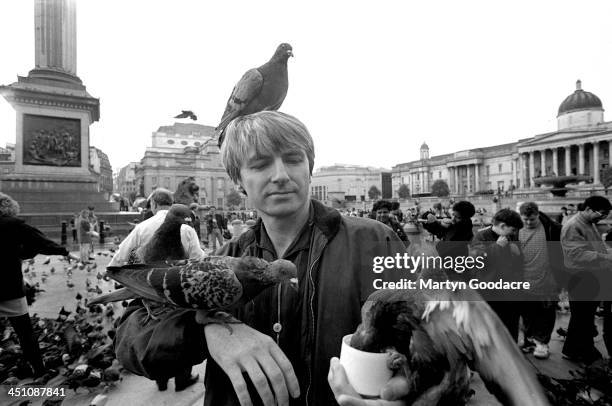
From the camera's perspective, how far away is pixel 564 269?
4.20 m

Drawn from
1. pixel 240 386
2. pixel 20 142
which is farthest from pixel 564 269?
pixel 20 142

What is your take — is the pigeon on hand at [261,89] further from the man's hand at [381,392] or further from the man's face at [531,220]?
the man's face at [531,220]

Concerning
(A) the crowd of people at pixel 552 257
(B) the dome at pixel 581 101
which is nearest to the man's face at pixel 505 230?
(A) the crowd of people at pixel 552 257

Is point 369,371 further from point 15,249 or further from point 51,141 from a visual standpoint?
point 51,141

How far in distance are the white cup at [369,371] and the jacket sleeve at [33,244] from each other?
479 centimetres

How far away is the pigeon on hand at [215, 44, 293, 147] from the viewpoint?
81.7 inches

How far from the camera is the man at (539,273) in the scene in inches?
145

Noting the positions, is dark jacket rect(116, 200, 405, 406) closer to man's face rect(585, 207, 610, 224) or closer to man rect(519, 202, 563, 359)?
man rect(519, 202, 563, 359)

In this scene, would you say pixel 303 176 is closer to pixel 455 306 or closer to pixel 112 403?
pixel 455 306

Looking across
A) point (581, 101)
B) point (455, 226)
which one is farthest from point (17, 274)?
point (581, 101)

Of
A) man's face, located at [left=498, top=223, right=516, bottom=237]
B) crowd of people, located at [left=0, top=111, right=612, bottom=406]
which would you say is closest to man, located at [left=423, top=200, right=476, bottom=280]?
man's face, located at [left=498, top=223, right=516, bottom=237]

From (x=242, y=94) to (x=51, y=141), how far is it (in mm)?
21525

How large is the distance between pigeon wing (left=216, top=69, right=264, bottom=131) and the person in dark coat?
142 inches

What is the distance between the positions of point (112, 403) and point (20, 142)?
65.3ft
